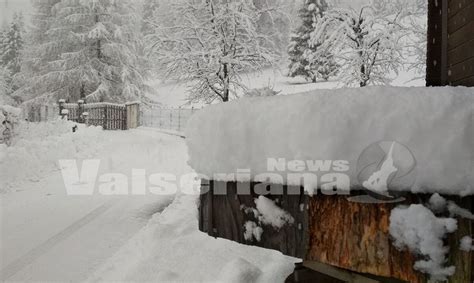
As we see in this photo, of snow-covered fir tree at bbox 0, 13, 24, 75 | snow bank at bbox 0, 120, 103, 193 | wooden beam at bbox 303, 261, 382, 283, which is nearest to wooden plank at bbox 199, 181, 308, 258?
wooden beam at bbox 303, 261, 382, 283

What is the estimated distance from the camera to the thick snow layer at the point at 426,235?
798 mm

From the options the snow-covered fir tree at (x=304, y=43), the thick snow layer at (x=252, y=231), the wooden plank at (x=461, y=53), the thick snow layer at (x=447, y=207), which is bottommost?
the thick snow layer at (x=252, y=231)

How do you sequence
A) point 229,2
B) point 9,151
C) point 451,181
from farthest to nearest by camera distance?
1. point 229,2
2. point 9,151
3. point 451,181

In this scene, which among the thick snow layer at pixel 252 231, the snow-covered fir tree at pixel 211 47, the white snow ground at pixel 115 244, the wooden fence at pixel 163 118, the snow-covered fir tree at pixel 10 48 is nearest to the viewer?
the thick snow layer at pixel 252 231

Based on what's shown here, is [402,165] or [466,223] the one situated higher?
[402,165]

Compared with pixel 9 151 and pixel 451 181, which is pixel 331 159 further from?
pixel 9 151

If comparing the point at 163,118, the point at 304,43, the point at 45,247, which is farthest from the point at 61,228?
the point at 163,118

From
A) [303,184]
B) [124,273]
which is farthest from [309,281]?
[124,273]

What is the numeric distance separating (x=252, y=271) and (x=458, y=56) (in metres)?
2.66

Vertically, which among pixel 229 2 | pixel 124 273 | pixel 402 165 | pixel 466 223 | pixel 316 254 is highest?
pixel 229 2

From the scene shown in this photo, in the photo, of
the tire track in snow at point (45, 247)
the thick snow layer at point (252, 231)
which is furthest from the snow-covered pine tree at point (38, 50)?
the thick snow layer at point (252, 231)

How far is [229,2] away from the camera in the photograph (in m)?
9.83

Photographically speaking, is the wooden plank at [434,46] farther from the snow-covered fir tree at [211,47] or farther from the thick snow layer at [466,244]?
the snow-covered fir tree at [211,47]

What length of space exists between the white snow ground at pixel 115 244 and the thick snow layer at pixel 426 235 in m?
2.26
